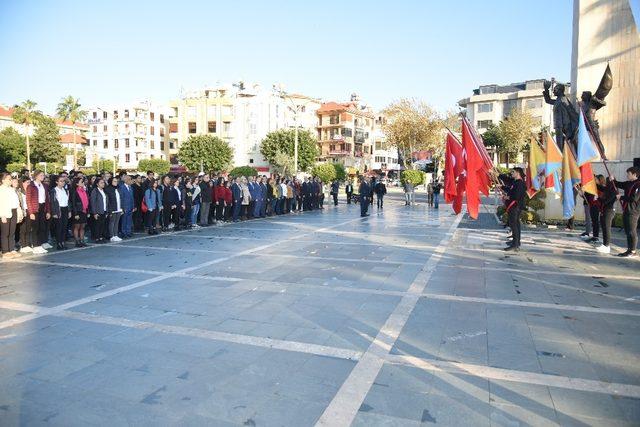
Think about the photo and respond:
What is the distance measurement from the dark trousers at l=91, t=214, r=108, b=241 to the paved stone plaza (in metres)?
2.85

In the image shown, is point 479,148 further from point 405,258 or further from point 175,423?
point 175,423

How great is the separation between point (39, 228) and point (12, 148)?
2417 inches

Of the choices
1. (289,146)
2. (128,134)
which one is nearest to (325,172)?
(289,146)

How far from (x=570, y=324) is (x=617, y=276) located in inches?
146

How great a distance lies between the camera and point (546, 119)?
74.1m

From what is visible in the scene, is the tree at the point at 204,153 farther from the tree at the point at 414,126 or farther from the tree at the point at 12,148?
the tree at the point at 414,126

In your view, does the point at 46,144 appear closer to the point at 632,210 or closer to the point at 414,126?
the point at 414,126

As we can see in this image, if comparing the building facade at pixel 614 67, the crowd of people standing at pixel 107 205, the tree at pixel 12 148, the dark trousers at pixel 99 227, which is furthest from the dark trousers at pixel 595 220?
the tree at pixel 12 148

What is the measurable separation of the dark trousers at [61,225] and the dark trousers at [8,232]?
1.06 metres

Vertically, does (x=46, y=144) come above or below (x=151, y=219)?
A: above

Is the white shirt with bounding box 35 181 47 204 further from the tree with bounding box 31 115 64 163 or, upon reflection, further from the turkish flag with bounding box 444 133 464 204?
the tree with bounding box 31 115 64 163

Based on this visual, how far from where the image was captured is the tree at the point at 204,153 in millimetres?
65062

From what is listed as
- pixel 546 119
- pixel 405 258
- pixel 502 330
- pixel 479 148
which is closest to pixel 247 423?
pixel 502 330

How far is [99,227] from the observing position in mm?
13312
